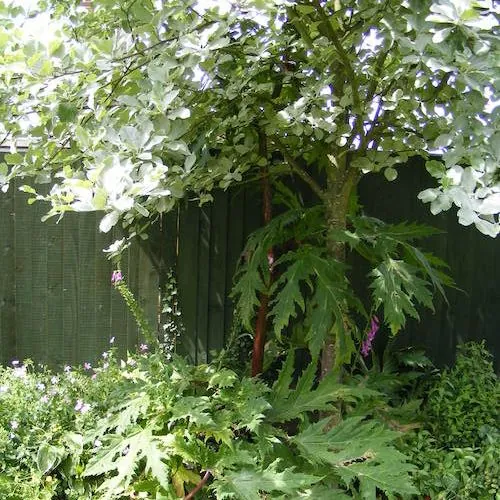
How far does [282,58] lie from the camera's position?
10.2 feet

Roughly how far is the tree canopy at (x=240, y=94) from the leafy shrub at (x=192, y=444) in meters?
0.92

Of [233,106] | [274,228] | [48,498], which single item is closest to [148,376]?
[48,498]

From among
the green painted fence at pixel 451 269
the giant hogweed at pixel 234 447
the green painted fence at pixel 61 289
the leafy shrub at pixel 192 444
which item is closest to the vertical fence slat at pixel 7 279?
the green painted fence at pixel 61 289

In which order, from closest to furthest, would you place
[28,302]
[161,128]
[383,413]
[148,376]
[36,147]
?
[161,128] < [36,147] < [148,376] < [383,413] < [28,302]

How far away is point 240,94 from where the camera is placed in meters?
2.88

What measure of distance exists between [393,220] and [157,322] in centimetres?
189

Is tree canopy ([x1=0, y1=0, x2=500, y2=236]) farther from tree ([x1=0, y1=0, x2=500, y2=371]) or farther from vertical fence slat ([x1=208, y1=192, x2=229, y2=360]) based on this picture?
vertical fence slat ([x1=208, y1=192, x2=229, y2=360])

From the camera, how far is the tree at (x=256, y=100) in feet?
6.55

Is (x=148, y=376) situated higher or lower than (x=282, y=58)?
lower

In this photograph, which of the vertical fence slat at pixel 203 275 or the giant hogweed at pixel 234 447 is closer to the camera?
the giant hogweed at pixel 234 447

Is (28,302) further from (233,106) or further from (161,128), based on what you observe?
(161,128)

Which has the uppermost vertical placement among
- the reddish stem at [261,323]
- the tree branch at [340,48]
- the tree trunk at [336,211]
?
the tree branch at [340,48]

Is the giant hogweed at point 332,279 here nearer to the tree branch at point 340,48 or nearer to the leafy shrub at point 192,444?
the leafy shrub at point 192,444

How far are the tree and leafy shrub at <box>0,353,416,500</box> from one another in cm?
44
